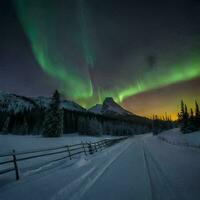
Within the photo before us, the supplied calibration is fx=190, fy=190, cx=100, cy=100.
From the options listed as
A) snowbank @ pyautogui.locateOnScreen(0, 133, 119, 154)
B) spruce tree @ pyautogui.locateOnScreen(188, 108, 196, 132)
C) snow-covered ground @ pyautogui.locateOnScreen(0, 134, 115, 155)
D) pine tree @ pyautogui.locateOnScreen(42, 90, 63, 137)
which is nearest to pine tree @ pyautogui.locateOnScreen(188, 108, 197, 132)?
spruce tree @ pyautogui.locateOnScreen(188, 108, 196, 132)

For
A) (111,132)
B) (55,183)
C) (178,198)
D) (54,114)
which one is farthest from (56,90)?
(111,132)

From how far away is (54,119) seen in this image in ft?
151

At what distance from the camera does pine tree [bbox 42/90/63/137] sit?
4550 cm

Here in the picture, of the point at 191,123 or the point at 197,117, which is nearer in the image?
the point at 197,117

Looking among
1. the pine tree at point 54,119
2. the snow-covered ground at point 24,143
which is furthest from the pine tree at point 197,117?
the snow-covered ground at point 24,143

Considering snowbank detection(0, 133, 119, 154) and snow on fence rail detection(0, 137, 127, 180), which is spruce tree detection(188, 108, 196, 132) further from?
snow on fence rail detection(0, 137, 127, 180)

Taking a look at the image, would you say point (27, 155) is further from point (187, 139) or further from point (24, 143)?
point (187, 139)

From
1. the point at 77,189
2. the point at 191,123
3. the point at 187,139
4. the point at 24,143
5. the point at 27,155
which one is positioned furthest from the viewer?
the point at 191,123

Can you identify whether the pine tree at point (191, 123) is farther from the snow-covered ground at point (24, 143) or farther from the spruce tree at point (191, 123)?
the snow-covered ground at point (24, 143)

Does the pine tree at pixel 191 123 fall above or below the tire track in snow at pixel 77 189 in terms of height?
above

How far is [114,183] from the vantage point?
277 inches

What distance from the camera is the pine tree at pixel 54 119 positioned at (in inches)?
1791

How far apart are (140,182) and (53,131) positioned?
4070cm

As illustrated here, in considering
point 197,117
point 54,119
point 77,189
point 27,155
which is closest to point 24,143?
point 27,155
